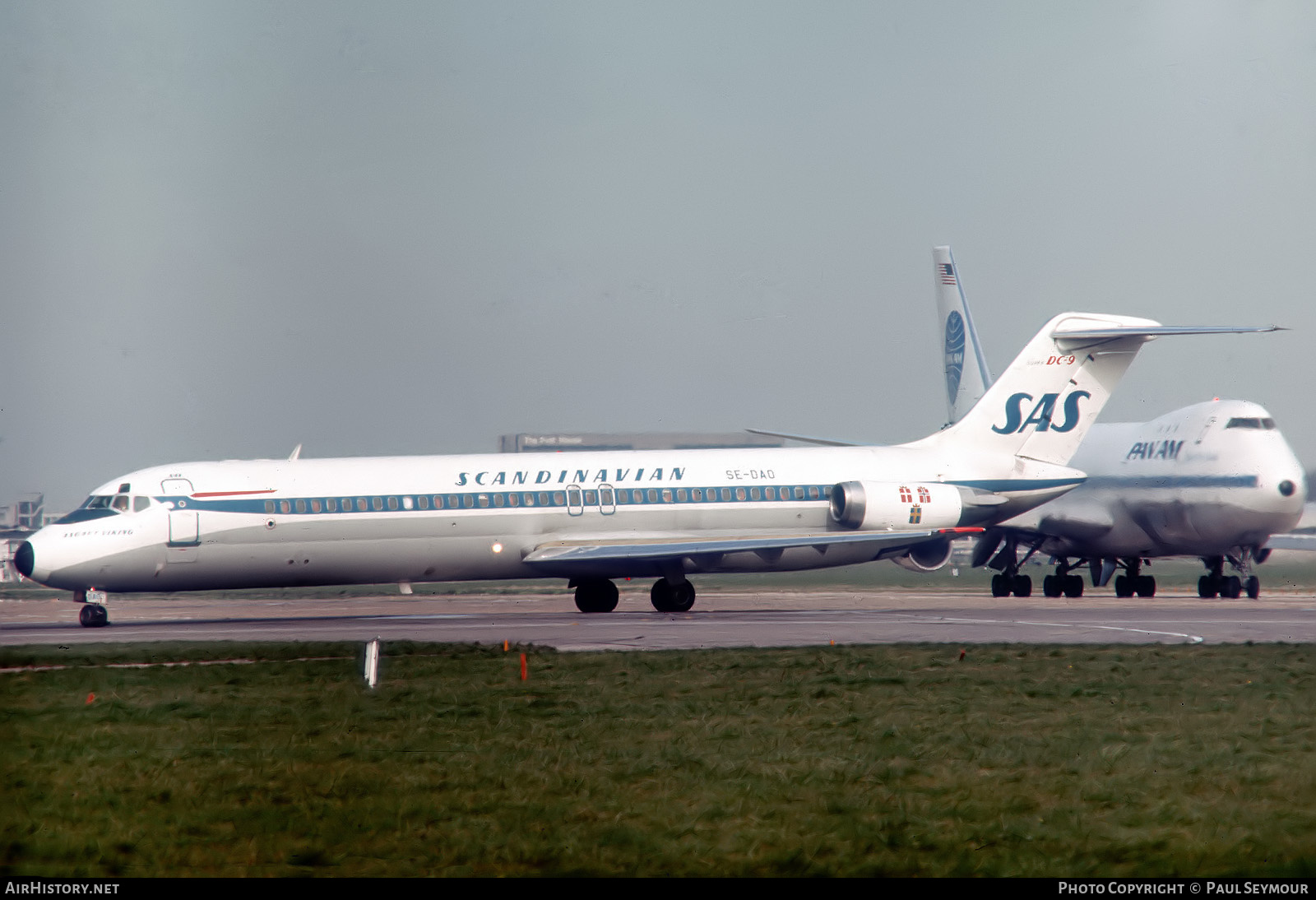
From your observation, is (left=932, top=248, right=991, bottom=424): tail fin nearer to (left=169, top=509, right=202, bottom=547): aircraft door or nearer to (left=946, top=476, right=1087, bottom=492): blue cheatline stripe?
(left=946, top=476, right=1087, bottom=492): blue cheatline stripe

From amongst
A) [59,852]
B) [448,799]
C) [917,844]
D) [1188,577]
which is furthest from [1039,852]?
[1188,577]

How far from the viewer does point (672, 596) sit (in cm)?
3359

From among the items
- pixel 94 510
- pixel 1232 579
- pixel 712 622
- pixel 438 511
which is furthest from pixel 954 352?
pixel 94 510

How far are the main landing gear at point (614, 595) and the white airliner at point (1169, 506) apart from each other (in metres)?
11.8

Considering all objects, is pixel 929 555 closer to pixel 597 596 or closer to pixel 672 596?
pixel 672 596

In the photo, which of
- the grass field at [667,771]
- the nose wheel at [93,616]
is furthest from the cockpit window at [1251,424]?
the nose wheel at [93,616]

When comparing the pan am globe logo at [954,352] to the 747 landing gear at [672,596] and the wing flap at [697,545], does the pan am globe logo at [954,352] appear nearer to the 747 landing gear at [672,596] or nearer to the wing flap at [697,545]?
the wing flap at [697,545]

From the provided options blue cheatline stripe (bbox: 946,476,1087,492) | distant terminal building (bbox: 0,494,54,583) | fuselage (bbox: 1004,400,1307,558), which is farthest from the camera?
distant terminal building (bbox: 0,494,54,583)

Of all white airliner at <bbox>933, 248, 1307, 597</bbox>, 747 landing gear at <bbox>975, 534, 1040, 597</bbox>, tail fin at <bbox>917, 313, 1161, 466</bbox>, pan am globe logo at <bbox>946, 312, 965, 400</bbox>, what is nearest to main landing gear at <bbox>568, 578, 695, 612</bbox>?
tail fin at <bbox>917, 313, 1161, 466</bbox>

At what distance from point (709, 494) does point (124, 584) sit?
507 inches

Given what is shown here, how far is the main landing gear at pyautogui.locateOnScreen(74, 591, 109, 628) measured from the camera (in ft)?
96.0

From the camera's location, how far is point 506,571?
1282 inches

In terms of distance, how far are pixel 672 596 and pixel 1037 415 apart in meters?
10.4

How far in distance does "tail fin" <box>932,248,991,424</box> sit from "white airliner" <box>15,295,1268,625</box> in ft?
38.9
